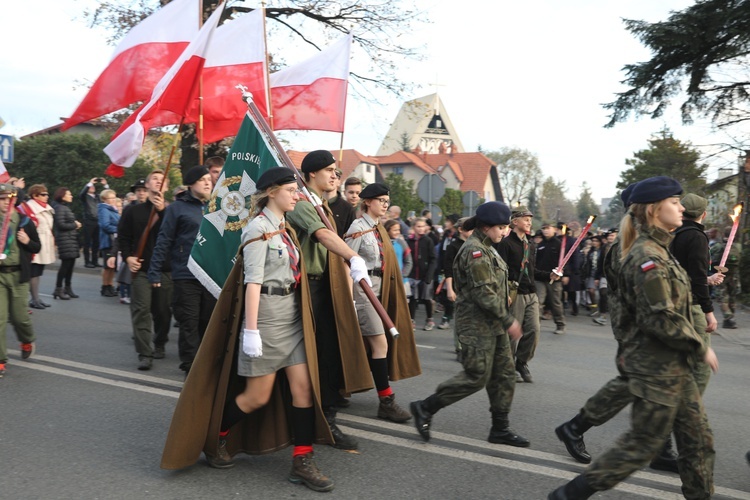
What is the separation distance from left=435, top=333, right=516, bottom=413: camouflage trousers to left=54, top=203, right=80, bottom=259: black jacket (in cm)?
933

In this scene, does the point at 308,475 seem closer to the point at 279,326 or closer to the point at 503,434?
the point at 279,326

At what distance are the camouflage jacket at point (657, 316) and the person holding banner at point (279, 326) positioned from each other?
1.79 meters

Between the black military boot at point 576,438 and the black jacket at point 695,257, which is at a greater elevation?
the black jacket at point 695,257

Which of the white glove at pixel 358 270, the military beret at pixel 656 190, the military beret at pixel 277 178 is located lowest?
the white glove at pixel 358 270

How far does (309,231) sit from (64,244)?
30.3ft

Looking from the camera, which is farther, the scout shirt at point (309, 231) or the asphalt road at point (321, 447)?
the scout shirt at point (309, 231)

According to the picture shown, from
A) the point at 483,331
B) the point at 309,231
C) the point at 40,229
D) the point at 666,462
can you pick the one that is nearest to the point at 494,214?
the point at 483,331

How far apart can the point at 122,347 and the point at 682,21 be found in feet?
42.6

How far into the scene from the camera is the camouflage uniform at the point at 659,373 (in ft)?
10.9

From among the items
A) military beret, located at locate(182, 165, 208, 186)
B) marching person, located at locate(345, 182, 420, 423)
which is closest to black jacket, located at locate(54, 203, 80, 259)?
military beret, located at locate(182, 165, 208, 186)

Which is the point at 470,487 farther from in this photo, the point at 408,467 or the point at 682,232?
the point at 682,232

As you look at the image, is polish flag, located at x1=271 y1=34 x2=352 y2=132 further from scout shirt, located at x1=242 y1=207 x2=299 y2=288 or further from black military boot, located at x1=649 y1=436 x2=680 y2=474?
black military boot, located at x1=649 y1=436 x2=680 y2=474

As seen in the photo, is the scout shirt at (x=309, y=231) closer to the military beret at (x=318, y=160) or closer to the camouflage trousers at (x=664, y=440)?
the military beret at (x=318, y=160)

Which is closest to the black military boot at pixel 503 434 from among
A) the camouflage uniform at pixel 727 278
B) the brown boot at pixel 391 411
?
the brown boot at pixel 391 411
